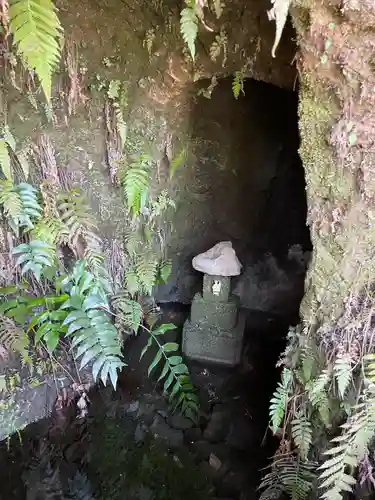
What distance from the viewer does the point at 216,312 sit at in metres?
4.81

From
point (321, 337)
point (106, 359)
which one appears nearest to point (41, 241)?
point (106, 359)

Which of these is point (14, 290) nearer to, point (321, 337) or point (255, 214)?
point (321, 337)

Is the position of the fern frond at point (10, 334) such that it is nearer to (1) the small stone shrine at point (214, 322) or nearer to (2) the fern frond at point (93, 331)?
(2) the fern frond at point (93, 331)

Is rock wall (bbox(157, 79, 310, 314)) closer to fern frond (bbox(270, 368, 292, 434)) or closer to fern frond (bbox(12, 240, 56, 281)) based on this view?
fern frond (bbox(12, 240, 56, 281))

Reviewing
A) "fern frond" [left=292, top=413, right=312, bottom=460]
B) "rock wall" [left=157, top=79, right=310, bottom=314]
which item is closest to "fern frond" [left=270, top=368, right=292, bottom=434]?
"fern frond" [left=292, top=413, right=312, bottom=460]

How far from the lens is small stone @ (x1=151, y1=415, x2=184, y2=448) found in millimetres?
3914

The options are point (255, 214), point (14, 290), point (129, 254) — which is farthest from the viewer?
point (255, 214)

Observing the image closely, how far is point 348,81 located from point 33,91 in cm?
228

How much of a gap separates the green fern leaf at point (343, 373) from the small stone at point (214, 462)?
4.49 ft

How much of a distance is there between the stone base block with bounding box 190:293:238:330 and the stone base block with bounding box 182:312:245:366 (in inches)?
2.0

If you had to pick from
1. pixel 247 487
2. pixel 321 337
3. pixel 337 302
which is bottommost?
pixel 247 487

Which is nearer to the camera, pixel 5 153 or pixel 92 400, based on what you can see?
pixel 5 153

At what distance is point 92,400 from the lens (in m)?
4.29

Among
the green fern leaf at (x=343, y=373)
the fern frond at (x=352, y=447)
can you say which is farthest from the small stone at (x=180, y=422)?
the green fern leaf at (x=343, y=373)
